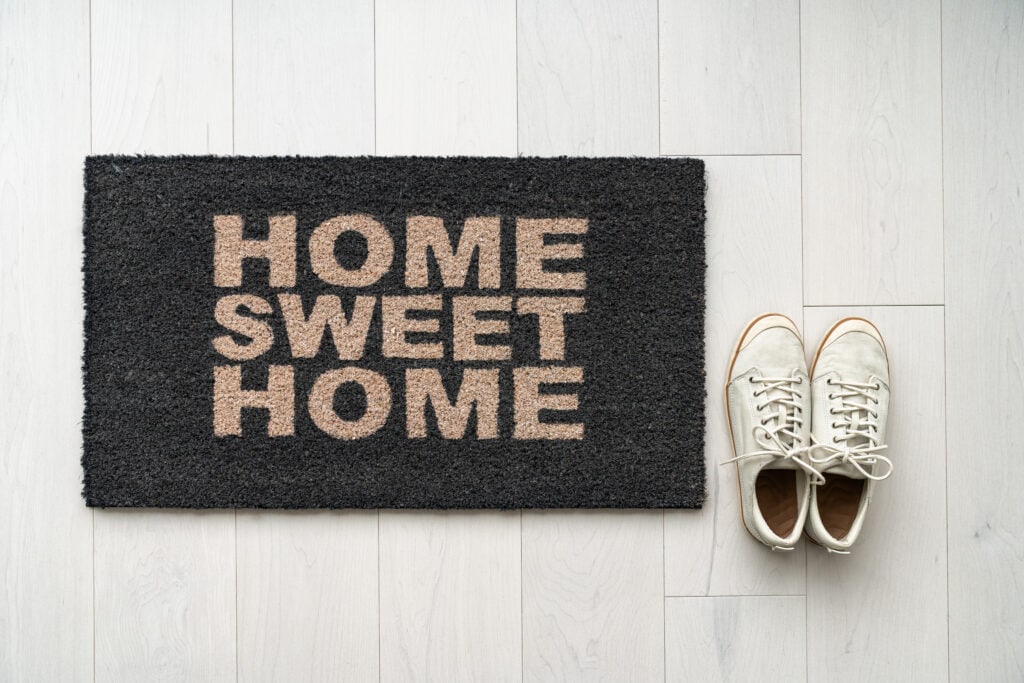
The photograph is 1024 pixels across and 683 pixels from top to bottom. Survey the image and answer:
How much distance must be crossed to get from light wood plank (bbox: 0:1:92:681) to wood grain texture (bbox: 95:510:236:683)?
0.03m

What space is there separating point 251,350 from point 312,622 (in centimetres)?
44

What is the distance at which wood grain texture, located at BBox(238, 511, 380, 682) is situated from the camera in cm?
103

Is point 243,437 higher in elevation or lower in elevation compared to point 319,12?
lower

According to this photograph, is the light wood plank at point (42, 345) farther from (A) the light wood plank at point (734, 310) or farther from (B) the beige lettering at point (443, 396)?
(A) the light wood plank at point (734, 310)

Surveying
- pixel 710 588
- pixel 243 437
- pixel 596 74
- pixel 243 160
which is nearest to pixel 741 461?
pixel 710 588

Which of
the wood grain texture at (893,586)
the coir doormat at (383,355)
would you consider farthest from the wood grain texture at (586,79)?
the wood grain texture at (893,586)

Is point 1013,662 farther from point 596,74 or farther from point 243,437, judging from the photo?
point 243,437

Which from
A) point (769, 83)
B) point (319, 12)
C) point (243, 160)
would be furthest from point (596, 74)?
point (243, 160)

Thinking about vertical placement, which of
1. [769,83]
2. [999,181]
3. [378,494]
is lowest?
[378,494]

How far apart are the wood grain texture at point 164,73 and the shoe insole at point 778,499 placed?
1017 millimetres

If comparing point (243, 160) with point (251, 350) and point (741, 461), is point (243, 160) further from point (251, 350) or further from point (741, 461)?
point (741, 461)

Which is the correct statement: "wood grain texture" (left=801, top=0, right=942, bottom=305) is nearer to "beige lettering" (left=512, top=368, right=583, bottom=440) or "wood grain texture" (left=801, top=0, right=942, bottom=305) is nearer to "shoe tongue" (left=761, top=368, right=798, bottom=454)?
"shoe tongue" (left=761, top=368, right=798, bottom=454)

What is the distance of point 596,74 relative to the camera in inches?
40.9

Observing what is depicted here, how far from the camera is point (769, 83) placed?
104 cm
